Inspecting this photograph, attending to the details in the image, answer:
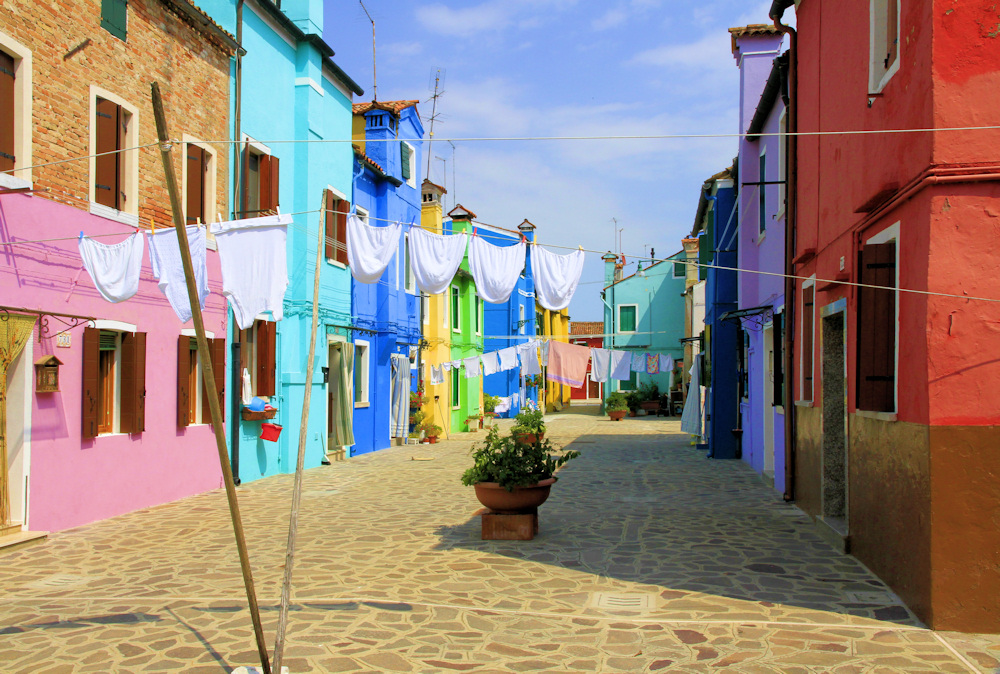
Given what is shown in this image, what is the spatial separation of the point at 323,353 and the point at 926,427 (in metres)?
12.7

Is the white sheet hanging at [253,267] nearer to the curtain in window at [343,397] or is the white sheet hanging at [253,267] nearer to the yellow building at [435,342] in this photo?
the curtain in window at [343,397]

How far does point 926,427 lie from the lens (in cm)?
543

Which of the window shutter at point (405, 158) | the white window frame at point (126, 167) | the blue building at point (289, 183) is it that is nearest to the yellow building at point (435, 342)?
the window shutter at point (405, 158)

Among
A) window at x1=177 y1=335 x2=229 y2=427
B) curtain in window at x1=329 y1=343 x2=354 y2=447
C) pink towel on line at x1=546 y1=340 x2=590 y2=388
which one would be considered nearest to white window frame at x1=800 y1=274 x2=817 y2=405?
window at x1=177 y1=335 x2=229 y2=427

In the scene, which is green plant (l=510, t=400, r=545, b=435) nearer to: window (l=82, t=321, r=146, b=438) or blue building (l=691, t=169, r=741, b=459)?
window (l=82, t=321, r=146, b=438)

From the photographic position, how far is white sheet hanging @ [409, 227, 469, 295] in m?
10.8

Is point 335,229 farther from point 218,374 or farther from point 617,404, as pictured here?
point 617,404

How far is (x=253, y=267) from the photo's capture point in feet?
30.2

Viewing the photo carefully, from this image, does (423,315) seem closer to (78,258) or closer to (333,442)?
(333,442)

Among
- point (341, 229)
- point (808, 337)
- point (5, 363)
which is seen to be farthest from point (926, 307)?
point (341, 229)

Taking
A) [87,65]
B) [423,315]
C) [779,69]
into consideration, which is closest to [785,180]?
[779,69]

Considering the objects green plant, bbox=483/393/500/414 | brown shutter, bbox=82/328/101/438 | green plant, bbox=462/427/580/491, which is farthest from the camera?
green plant, bbox=483/393/500/414

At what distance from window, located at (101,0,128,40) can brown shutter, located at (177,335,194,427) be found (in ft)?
13.9

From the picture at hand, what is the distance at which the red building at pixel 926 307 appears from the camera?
530 cm
